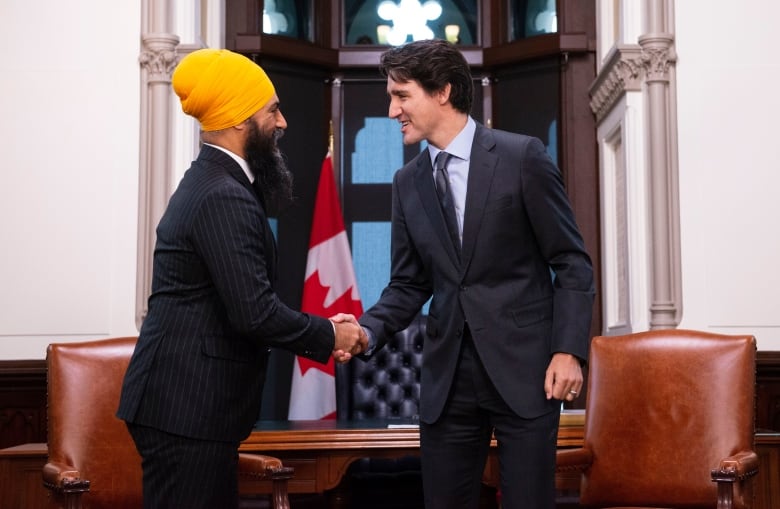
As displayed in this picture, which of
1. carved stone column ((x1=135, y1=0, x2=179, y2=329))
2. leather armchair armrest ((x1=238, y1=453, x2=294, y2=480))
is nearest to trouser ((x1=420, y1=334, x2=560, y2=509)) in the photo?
leather armchair armrest ((x1=238, y1=453, x2=294, y2=480))

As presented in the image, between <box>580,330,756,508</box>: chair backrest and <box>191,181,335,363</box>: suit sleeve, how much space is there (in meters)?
1.61

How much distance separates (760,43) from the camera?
15.9 ft

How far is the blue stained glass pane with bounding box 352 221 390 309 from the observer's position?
6.16m

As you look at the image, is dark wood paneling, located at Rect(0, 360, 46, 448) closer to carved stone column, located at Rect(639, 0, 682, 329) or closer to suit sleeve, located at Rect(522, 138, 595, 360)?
carved stone column, located at Rect(639, 0, 682, 329)

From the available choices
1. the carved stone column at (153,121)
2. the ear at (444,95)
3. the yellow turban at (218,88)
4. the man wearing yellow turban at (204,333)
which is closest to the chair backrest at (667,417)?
the ear at (444,95)

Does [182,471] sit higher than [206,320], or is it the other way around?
[206,320]

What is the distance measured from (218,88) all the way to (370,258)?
3880mm

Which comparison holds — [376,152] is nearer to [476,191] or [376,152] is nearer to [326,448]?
[326,448]

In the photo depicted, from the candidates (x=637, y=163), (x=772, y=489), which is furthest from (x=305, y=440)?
(x=637, y=163)

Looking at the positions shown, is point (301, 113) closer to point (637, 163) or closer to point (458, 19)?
point (458, 19)

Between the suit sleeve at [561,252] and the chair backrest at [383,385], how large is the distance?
245 centimetres

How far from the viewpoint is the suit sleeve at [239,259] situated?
7.22ft

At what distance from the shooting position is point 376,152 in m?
6.33

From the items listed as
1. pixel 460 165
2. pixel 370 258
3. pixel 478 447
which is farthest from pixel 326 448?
pixel 370 258
